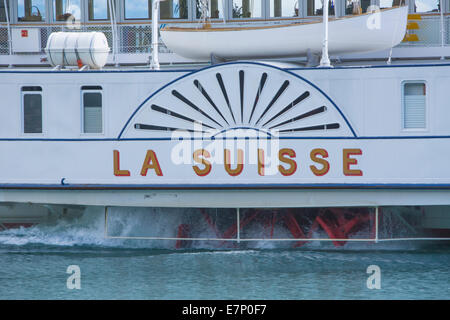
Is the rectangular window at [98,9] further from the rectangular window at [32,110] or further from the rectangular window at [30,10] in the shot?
the rectangular window at [32,110]

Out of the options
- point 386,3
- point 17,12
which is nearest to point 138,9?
point 17,12

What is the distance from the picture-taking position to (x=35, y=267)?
40.5ft

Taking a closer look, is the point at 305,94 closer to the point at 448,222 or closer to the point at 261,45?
the point at 261,45

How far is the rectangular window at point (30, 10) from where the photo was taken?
16219mm

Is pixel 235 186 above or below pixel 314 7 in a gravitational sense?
below

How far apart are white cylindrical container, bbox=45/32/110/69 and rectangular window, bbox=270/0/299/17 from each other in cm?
387

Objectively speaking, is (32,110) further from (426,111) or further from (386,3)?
(386,3)

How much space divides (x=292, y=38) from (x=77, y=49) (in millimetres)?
3717

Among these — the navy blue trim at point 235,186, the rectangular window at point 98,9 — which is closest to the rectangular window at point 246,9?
the rectangular window at point 98,9

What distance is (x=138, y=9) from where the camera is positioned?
16.1m

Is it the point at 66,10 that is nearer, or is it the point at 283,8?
the point at 283,8

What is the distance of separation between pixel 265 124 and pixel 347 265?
2629 mm

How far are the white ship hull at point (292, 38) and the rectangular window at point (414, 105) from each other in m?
0.97

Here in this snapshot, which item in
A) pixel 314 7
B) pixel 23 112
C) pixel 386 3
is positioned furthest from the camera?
pixel 314 7
